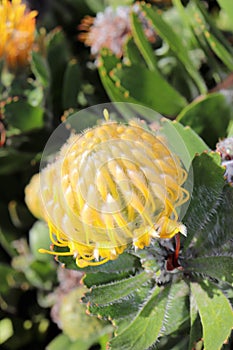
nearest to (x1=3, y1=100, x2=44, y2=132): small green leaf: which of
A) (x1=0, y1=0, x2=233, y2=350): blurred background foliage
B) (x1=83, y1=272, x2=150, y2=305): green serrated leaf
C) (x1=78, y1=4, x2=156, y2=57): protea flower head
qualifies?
(x1=0, y1=0, x2=233, y2=350): blurred background foliage

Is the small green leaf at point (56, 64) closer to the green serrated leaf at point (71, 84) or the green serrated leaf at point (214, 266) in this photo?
the green serrated leaf at point (71, 84)

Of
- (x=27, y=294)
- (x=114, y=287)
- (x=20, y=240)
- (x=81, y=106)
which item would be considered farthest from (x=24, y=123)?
(x=114, y=287)

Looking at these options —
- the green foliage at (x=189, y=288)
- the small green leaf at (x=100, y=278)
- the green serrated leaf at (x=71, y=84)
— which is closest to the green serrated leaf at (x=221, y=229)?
the green foliage at (x=189, y=288)

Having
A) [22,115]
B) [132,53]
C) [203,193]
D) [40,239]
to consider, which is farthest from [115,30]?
[203,193]

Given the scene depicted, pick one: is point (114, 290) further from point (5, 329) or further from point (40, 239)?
point (5, 329)

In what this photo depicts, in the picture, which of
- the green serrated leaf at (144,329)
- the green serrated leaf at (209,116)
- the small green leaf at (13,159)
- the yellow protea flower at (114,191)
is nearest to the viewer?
the yellow protea flower at (114,191)

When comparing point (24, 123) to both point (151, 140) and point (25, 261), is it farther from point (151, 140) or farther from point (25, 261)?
point (151, 140)
